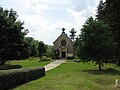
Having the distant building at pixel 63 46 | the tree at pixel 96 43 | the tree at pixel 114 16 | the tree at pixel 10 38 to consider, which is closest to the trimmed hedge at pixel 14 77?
the tree at pixel 10 38

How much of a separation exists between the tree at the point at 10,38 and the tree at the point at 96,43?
31.0ft

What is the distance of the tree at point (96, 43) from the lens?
38.0m

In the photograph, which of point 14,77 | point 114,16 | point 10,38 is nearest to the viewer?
point 14,77

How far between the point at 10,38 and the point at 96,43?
12.9 m

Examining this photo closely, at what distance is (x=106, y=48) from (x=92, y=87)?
1798 centimetres

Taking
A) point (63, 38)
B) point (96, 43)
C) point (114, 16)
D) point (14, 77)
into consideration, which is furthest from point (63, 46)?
point (14, 77)

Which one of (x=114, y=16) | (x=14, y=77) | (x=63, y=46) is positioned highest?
(x=114, y=16)

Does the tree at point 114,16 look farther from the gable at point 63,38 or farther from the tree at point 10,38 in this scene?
the gable at point 63,38

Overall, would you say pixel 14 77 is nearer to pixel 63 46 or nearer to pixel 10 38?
pixel 10 38

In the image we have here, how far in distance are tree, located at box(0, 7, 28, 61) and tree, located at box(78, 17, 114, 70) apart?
31.0 feet

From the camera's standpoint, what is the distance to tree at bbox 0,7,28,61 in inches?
1446

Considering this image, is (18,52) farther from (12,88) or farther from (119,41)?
(12,88)

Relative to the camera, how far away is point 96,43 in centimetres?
3841

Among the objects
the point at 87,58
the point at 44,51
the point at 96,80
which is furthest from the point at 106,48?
the point at 44,51
